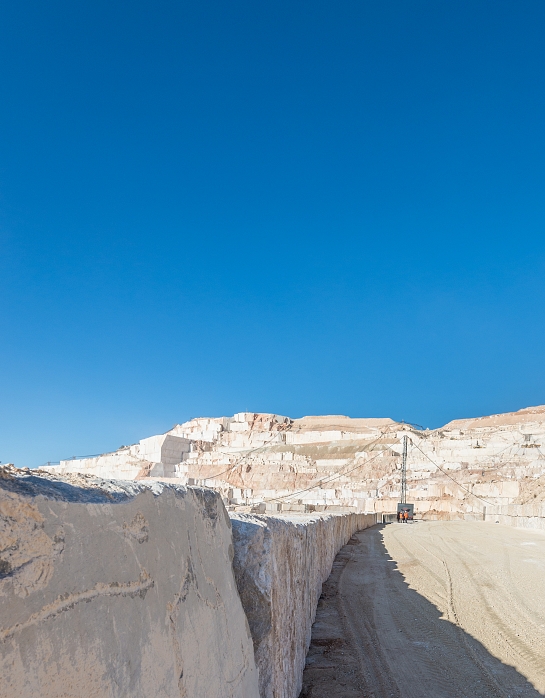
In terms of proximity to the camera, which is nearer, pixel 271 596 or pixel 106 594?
pixel 106 594

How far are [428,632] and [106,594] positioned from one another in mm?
5970

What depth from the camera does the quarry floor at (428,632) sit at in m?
4.55

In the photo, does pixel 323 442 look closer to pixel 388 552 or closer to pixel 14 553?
pixel 388 552

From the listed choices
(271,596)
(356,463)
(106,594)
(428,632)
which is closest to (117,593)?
(106,594)

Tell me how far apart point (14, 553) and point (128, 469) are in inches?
2771

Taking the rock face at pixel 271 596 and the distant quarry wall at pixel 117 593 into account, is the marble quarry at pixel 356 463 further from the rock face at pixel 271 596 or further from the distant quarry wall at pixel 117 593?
the distant quarry wall at pixel 117 593

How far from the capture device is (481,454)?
49156 millimetres

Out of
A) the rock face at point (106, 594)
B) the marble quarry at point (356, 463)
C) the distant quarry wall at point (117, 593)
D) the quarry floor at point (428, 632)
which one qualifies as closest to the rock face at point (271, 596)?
the distant quarry wall at point (117, 593)

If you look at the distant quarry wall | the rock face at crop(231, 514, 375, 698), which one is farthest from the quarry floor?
the distant quarry wall

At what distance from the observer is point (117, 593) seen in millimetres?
1226

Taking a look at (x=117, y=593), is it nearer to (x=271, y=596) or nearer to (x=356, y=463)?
(x=271, y=596)

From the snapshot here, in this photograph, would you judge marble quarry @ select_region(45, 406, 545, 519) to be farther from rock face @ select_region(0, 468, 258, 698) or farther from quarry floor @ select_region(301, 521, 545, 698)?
rock face @ select_region(0, 468, 258, 698)

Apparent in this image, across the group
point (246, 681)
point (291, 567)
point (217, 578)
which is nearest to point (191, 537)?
point (217, 578)

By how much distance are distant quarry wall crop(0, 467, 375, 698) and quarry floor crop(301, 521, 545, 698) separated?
271 cm
